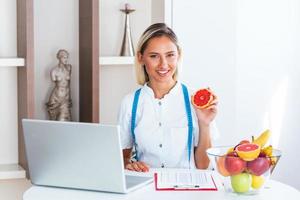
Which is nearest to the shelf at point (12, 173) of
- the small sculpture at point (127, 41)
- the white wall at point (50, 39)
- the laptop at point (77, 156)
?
the white wall at point (50, 39)

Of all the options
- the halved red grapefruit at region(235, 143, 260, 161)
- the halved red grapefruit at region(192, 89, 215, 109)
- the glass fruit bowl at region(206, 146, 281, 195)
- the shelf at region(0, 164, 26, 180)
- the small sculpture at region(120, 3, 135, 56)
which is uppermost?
the small sculpture at region(120, 3, 135, 56)

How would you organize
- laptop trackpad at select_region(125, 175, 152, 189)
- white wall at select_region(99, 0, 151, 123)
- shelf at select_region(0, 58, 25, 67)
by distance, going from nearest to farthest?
laptop trackpad at select_region(125, 175, 152, 189), shelf at select_region(0, 58, 25, 67), white wall at select_region(99, 0, 151, 123)

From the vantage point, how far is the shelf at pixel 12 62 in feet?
Result: 9.37

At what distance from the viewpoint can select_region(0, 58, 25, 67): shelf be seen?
9.37 feet

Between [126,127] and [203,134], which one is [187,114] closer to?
[203,134]

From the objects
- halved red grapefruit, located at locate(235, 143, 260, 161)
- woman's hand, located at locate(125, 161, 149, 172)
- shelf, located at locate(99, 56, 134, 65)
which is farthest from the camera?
shelf, located at locate(99, 56, 134, 65)

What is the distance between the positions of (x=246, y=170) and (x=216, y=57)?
49.5 inches

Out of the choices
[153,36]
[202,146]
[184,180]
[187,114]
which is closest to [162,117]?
[187,114]

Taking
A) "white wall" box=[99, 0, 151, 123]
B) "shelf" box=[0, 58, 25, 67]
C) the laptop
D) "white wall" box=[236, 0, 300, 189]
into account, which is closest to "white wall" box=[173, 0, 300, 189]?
"white wall" box=[236, 0, 300, 189]

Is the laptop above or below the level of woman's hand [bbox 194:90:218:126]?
below

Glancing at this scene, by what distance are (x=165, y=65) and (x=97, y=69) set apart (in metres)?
0.52

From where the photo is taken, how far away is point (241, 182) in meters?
1.96

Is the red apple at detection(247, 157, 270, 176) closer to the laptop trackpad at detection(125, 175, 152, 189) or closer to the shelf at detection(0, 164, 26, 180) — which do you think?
the laptop trackpad at detection(125, 175, 152, 189)

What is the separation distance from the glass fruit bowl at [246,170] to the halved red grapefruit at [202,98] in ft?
1.26
